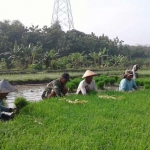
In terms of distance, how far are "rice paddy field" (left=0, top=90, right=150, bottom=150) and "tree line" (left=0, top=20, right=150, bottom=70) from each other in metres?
20.9

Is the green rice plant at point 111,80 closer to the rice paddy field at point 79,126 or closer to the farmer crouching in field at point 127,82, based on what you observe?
the farmer crouching in field at point 127,82

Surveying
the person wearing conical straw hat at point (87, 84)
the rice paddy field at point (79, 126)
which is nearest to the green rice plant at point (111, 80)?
the person wearing conical straw hat at point (87, 84)

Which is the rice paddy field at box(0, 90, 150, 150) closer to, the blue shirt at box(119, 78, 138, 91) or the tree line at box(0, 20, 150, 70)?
the blue shirt at box(119, 78, 138, 91)

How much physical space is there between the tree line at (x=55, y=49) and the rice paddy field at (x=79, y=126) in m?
20.9

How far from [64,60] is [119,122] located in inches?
958

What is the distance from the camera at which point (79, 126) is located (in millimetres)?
3926

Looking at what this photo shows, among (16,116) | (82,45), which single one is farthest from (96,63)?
(16,116)

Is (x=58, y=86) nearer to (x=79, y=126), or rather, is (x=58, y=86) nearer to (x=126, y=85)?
(x=126, y=85)

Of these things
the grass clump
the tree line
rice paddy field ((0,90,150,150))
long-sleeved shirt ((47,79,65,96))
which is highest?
the tree line

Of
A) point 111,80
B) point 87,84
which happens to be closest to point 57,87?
point 87,84

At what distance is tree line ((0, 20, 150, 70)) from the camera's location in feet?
90.1

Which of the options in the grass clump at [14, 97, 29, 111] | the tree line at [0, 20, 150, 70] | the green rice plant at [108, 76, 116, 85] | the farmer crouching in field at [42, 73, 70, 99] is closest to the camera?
the grass clump at [14, 97, 29, 111]

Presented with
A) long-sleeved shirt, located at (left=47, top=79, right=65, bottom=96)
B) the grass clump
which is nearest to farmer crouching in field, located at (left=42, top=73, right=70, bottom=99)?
long-sleeved shirt, located at (left=47, top=79, right=65, bottom=96)

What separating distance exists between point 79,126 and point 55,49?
31.8 meters
